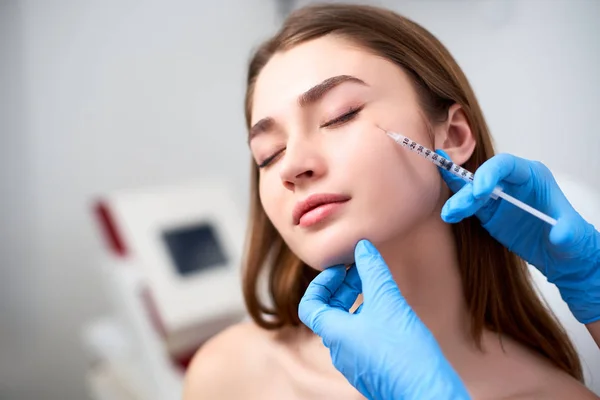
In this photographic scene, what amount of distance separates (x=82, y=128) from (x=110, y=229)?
0.52 metres

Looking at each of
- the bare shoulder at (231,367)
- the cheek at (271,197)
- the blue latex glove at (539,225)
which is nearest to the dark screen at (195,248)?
the bare shoulder at (231,367)

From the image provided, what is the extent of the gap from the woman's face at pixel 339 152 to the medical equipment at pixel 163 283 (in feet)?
2.72

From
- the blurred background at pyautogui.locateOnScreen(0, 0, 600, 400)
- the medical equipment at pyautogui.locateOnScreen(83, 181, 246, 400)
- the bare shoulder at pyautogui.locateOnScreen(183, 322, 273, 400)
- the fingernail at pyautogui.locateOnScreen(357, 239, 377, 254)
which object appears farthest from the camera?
the blurred background at pyautogui.locateOnScreen(0, 0, 600, 400)

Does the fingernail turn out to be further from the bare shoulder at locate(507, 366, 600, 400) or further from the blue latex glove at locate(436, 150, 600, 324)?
the bare shoulder at locate(507, 366, 600, 400)

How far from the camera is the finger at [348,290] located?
0.78m

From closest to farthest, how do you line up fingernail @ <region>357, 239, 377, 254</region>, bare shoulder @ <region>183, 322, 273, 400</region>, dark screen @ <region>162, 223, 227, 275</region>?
fingernail @ <region>357, 239, 377, 254</region>
bare shoulder @ <region>183, 322, 273, 400</region>
dark screen @ <region>162, 223, 227, 275</region>

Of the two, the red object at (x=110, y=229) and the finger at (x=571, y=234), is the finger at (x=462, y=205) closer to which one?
the finger at (x=571, y=234)

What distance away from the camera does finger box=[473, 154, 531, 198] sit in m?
0.65

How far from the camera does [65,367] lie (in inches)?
80.0

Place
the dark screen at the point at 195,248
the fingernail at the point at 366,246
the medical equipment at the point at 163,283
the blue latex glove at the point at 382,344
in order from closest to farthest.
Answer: the blue latex glove at the point at 382,344 < the fingernail at the point at 366,246 < the medical equipment at the point at 163,283 < the dark screen at the point at 195,248

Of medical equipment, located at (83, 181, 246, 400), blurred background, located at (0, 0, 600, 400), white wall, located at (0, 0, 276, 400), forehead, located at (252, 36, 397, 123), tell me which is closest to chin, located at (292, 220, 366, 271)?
forehead, located at (252, 36, 397, 123)

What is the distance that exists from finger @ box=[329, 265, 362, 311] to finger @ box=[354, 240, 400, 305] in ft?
0.34

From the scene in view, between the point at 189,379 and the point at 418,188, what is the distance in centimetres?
61

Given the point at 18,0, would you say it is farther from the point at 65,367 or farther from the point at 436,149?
the point at 436,149
